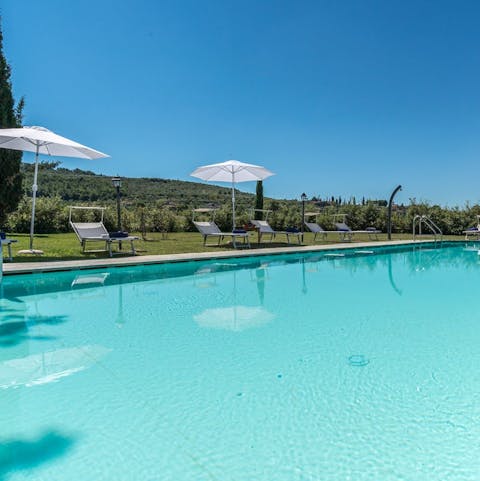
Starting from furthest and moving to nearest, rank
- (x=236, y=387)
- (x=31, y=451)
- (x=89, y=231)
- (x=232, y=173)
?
(x=232, y=173) → (x=89, y=231) → (x=236, y=387) → (x=31, y=451)

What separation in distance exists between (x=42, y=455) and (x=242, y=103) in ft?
56.5

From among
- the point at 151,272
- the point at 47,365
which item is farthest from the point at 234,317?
the point at 151,272

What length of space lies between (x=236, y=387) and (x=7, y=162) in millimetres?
7574

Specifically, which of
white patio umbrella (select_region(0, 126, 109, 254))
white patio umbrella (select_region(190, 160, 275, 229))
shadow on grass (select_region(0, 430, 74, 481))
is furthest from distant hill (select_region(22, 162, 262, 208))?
shadow on grass (select_region(0, 430, 74, 481))

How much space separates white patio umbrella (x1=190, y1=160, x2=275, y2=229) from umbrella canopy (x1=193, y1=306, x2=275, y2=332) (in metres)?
6.84

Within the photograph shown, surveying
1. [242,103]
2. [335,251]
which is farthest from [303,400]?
[242,103]

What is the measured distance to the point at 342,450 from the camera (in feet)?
6.32

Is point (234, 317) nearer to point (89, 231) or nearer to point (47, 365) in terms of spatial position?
point (47, 365)

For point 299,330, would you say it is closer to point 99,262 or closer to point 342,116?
point 99,262

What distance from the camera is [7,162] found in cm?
817

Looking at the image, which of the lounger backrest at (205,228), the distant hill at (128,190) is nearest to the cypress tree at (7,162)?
the lounger backrest at (205,228)

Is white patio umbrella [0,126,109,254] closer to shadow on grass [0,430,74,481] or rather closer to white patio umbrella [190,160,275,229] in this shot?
white patio umbrella [190,160,275,229]

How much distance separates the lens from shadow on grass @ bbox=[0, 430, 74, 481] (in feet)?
5.76

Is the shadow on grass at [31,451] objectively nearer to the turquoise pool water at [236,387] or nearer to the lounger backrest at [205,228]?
the turquoise pool water at [236,387]
